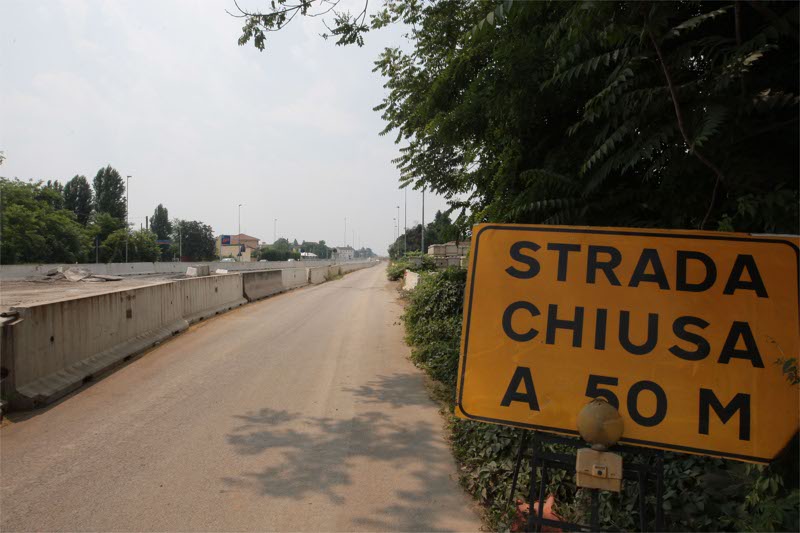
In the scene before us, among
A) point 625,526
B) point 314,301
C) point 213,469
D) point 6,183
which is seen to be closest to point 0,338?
point 213,469

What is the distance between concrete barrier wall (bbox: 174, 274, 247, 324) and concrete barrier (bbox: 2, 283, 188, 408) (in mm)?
2333

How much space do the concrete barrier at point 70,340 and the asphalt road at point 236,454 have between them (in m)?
0.30

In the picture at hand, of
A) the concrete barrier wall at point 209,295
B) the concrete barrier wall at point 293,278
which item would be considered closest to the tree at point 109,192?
the concrete barrier wall at point 293,278

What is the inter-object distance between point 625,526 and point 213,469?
323 cm

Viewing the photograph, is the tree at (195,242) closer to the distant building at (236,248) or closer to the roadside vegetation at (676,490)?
the distant building at (236,248)

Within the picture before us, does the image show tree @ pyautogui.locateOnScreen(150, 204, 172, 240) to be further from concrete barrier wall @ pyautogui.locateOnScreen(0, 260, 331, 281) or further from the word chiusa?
the word chiusa

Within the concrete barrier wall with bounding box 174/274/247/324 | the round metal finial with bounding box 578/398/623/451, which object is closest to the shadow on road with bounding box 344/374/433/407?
the round metal finial with bounding box 578/398/623/451

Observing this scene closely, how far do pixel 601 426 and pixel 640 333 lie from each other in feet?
1.48

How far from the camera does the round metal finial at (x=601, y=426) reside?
6.18ft

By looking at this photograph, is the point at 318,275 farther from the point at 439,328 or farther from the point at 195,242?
the point at 195,242

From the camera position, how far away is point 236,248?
490 feet

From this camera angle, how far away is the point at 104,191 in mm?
87438

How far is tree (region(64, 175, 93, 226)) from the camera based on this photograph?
88.4 m

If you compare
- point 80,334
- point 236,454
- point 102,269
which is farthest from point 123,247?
point 236,454
